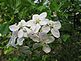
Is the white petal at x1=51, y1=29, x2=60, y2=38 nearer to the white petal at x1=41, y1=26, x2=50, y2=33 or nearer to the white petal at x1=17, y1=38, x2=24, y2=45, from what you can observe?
the white petal at x1=41, y1=26, x2=50, y2=33

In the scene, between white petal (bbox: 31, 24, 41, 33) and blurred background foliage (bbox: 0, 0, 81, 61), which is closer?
white petal (bbox: 31, 24, 41, 33)

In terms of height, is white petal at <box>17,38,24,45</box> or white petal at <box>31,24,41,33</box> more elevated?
white petal at <box>31,24,41,33</box>

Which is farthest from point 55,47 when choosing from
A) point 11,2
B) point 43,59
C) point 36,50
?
point 11,2

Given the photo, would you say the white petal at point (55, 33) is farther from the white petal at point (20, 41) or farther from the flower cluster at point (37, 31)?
the white petal at point (20, 41)

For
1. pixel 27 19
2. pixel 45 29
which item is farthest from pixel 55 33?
pixel 27 19


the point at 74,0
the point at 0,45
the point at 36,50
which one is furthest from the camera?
the point at 74,0

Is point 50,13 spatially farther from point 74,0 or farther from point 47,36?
point 74,0

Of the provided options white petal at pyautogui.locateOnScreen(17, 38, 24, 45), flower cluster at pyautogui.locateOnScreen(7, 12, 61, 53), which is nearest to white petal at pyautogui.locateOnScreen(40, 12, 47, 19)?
flower cluster at pyautogui.locateOnScreen(7, 12, 61, 53)

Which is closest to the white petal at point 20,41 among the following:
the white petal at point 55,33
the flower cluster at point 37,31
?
the flower cluster at point 37,31

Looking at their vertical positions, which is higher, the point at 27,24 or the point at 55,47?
the point at 27,24
